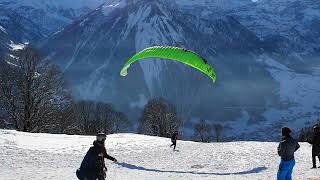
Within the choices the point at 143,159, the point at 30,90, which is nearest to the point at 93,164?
the point at 143,159

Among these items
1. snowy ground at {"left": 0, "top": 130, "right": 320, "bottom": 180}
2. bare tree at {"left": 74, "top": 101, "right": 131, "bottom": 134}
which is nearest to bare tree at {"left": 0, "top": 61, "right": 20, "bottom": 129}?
snowy ground at {"left": 0, "top": 130, "right": 320, "bottom": 180}

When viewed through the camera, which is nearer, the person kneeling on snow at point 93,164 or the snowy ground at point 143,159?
the person kneeling on snow at point 93,164

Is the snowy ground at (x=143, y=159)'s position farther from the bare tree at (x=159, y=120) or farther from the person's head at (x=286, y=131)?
the bare tree at (x=159, y=120)

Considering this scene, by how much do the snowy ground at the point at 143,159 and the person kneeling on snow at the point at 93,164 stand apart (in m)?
9.26

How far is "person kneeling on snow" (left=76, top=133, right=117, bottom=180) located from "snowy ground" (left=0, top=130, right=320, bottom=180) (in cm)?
926

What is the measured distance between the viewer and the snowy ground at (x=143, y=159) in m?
26.5

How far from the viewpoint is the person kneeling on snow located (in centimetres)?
1509

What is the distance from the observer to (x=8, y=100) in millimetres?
61594

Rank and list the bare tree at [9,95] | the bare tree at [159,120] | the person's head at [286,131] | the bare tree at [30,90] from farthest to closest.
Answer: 1. the bare tree at [159,120]
2. the bare tree at [9,95]
3. the bare tree at [30,90]
4. the person's head at [286,131]

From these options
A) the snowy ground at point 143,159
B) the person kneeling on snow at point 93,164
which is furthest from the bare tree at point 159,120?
the person kneeling on snow at point 93,164

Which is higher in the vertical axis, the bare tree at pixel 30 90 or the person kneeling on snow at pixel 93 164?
the bare tree at pixel 30 90

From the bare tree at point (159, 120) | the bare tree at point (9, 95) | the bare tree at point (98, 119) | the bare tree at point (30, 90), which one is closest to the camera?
the bare tree at point (30, 90)

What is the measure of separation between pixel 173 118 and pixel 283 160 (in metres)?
78.2

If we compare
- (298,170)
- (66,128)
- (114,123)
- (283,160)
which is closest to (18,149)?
(298,170)
